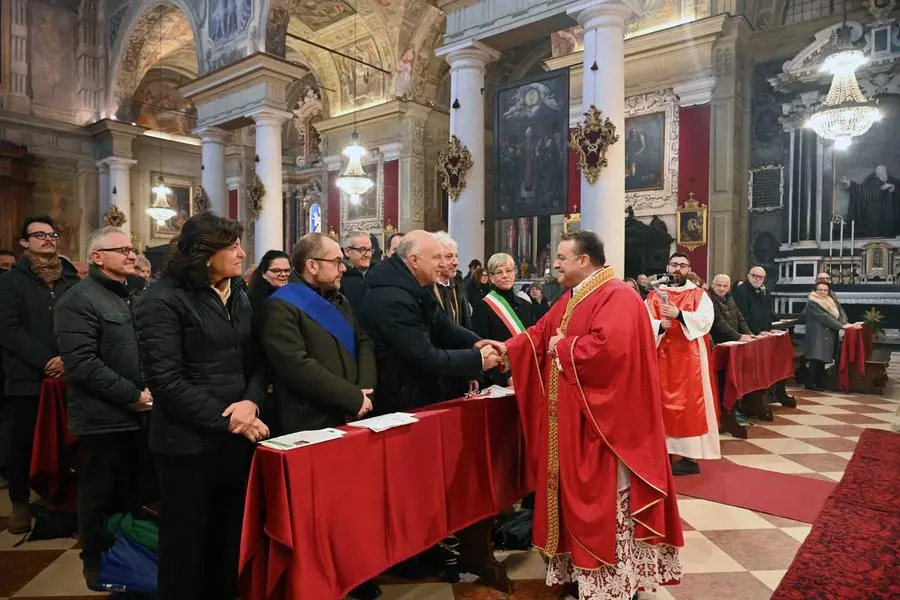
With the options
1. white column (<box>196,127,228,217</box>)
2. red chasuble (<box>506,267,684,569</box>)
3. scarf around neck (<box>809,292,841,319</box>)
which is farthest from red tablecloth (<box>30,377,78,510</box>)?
white column (<box>196,127,228,217</box>)

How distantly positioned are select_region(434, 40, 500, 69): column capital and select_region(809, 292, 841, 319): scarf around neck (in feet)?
20.4

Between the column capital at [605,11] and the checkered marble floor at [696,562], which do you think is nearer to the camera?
the checkered marble floor at [696,562]

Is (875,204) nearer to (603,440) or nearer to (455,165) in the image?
(455,165)

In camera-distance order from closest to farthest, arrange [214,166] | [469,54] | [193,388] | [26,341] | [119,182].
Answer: [193,388], [26,341], [469,54], [214,166], [119,182]

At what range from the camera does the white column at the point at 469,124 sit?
29.1 ft

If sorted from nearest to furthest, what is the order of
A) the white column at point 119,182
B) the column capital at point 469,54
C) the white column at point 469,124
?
the column capital at point 469,54 → the white column at point 469,124 → the white column at point 119,182

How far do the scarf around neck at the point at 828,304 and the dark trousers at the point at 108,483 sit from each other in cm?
926

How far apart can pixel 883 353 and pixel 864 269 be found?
2352 millimetres

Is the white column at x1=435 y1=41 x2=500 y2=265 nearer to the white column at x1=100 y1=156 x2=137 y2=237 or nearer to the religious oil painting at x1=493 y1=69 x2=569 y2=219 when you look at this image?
the religious oil painting at x1=493 y1=69 x2=569 y2=219

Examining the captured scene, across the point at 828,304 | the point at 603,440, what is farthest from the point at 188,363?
the point at 828,304

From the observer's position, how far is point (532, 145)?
28.1 ft

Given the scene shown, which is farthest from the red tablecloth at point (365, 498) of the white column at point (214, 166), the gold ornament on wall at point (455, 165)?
the white column at point (214, 166)

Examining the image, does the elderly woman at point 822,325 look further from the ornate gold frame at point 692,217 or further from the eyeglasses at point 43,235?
the eyeglasses at point 43,235

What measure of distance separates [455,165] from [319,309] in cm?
669
